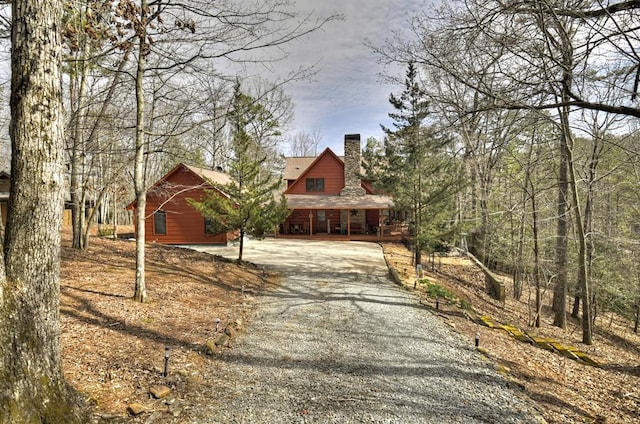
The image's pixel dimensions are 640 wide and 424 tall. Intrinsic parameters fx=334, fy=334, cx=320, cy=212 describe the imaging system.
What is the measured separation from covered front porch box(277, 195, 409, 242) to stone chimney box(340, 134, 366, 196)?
0.56 metres

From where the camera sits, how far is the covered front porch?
22328 mm

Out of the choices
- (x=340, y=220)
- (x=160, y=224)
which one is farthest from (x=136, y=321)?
(x=340, y=220)

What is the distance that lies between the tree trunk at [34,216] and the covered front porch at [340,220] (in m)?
19.0

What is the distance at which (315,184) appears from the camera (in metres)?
25.2

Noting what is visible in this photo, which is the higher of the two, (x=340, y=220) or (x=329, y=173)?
(x=329, y=173)

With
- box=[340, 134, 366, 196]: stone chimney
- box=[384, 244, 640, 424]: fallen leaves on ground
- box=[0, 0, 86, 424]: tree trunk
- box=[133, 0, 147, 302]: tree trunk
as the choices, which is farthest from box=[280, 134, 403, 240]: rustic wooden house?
box=[0, 0, 86, 424]: tree trunk

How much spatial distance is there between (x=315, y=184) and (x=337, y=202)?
10.7 ft

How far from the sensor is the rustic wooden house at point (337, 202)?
74.2 feet

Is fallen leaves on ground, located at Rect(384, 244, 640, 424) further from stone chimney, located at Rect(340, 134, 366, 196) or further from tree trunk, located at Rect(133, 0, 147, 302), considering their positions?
stone chimney, located at Rect(340, 134, 366, 196)

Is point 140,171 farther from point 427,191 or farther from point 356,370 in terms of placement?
point 427,191

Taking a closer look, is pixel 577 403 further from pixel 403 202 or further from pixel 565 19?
pixel 403 202

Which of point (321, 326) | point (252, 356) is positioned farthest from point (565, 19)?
point (252, 356)

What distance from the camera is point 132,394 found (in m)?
3.90

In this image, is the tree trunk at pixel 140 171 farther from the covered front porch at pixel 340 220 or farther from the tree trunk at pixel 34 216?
the covered front porch at pixel 340 220
